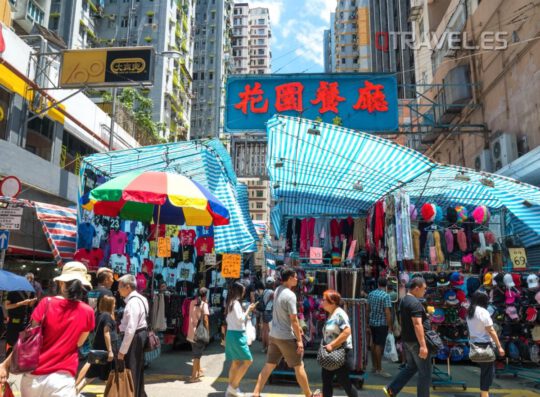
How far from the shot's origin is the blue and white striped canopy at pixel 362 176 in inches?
309

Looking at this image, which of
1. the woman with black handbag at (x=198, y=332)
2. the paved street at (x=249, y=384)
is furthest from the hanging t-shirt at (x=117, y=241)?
the woman with black handbag at (x=198, y=332)

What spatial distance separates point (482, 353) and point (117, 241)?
24.5 ft

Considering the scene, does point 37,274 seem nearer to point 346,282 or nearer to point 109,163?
point 109,163

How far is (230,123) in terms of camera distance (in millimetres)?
14133

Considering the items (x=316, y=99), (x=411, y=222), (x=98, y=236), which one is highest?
(x=316, y=99)

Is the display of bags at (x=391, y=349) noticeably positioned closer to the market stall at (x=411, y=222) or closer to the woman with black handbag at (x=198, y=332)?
the market stall at (x=411, y=222)

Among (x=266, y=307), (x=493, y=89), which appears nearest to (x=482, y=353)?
(x=266, y=307)

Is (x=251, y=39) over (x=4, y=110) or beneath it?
over

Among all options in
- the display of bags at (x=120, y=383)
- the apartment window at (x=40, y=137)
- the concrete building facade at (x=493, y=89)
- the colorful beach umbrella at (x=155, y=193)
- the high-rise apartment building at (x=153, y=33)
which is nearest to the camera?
the display of bags at (x=120, y=383)

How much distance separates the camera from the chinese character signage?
14000mm

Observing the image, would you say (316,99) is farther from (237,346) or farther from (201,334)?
(237,346)

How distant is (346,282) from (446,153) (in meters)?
14.0

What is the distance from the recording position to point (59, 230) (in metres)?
10.0

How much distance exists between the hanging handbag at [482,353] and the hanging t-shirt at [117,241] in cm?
726
